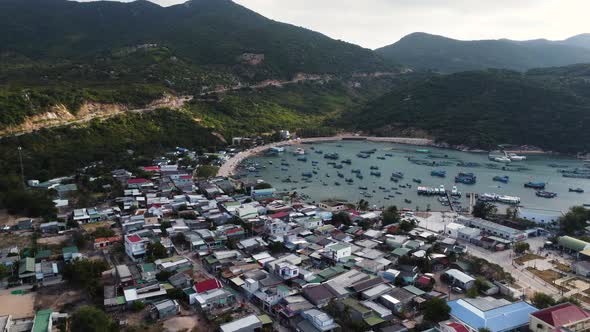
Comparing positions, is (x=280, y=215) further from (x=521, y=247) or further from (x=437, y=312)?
(x=521, y=247)

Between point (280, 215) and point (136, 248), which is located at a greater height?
point (136, 248)

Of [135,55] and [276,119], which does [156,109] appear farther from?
[135,55]

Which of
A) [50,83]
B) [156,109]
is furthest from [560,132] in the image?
[50,83]

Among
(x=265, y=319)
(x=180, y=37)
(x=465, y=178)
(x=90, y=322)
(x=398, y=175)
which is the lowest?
(x=398, y=175)

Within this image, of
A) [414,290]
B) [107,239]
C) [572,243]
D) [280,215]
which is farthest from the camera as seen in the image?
[280,215]

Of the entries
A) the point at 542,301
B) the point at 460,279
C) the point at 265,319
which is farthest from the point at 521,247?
the point at 265,319

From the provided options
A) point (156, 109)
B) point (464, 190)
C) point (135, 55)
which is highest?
point (135, 55)

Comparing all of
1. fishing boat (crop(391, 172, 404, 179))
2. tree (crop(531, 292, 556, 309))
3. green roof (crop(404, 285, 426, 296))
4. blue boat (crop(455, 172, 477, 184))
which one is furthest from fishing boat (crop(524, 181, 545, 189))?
green roof (crop(404, 285, 426, 296))
